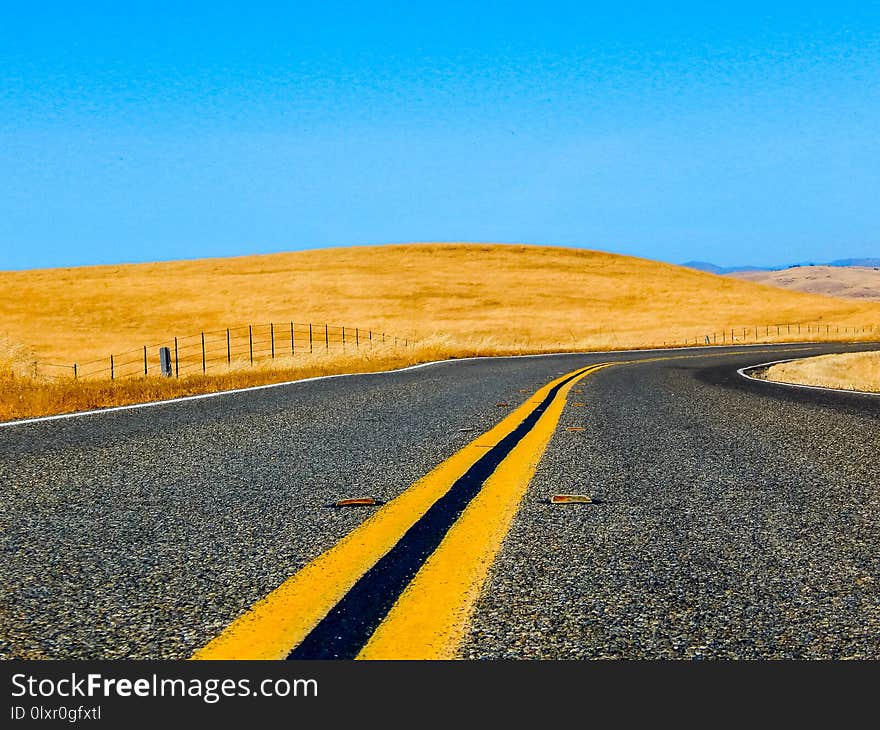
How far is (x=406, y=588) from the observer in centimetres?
291

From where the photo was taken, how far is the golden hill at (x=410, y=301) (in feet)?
154

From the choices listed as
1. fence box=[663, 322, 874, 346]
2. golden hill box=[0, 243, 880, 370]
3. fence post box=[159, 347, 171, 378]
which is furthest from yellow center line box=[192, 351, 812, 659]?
fence box=[663, 322, 874, 346]

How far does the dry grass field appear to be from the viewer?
149ft

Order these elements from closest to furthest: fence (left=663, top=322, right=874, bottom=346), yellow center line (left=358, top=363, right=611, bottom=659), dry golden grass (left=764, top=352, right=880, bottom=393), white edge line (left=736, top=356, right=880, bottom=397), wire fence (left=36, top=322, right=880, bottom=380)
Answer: yellow center line (left=358, top=363, right=611, bottom=659), white edge line (left=736, top=356, right=880, bottom=397), dry golden grass (left=764, top=352, right=880, bottom=393), wire fence (left=36, top=322, right=880, bottom=380), fence (left=663, top=322, right=874, bottom=346)

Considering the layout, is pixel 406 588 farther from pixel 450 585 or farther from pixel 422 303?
pixel 422 303

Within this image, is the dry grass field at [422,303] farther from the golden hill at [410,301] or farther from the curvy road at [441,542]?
the curvy road at [441,542]

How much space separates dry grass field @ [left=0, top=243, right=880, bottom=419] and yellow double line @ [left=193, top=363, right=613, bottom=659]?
2048 cm

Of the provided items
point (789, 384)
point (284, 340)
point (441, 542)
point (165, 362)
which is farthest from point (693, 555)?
point (284, 340)

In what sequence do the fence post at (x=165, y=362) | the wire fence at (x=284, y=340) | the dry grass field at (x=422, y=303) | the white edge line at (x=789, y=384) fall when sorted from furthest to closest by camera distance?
the dry grass field at (x=422, y=303), the wire fence at (x=284, y=340), the fence post at (x=165, y=362), the white edge line at (x=789, y=384)

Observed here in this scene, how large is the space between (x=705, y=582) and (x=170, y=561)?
2.02m

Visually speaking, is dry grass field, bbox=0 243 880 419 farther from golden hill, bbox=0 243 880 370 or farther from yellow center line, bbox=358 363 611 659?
yellow center line, bbox=358 363 611 659

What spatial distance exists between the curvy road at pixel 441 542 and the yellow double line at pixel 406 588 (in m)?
0.01

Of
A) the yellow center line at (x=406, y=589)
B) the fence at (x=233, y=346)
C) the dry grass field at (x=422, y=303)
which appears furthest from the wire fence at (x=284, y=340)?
the yellow center line at (x=406, y=589)

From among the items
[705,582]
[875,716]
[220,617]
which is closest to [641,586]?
[705,582]
